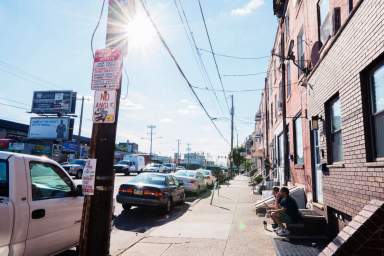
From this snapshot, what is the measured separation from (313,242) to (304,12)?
26.5 ft

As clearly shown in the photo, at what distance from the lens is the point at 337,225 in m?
7.73

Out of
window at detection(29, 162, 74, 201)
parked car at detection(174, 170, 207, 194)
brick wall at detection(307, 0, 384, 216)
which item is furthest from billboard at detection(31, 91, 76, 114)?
brick wall at detection(307, 0, 384, 216)

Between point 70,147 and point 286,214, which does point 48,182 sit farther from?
point 70,147

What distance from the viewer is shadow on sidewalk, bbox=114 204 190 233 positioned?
1011 cm

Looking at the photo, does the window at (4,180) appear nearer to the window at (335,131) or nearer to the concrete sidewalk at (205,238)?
the concrete sidewalk at (205,238)

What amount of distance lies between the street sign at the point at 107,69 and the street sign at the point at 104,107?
0.09m

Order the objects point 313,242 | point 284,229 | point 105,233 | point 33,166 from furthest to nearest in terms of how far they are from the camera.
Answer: point 284,229
point 313,242
point 33,166
point 105,233

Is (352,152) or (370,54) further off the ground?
(370,54)

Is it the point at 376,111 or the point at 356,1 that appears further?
the point at 356,1

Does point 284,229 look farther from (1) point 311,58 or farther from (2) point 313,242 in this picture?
(1) point 311,58

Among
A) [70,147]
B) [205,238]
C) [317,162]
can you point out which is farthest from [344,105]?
[70,147]

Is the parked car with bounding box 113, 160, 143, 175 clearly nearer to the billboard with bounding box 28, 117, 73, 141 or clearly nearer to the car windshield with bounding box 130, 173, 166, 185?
the billboard with bounding box 28, 117, 73, 141

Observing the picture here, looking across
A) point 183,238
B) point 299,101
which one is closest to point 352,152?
point 183,238

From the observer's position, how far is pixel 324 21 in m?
9.49
